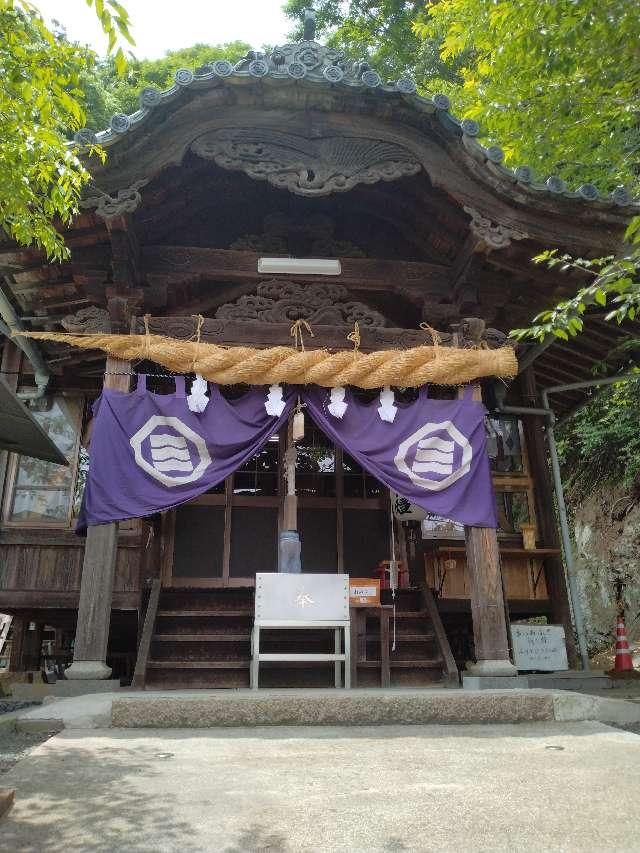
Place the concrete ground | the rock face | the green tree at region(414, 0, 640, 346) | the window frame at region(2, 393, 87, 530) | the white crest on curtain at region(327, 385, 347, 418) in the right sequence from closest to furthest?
the concrete ground, the white crest on curtain at region(327, 385, 347, 418), the green tree at region(414, 0, 640, 346), the window frame at region(2, 393, 87, 530), the rock face

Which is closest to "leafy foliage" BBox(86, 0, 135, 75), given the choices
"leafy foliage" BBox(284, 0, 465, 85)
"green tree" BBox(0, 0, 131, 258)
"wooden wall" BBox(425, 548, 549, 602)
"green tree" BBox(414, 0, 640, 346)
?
"green tree" BBox(0, 0, 131, 258)

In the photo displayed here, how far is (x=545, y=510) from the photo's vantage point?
32.0 feet

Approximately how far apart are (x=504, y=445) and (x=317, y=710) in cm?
618

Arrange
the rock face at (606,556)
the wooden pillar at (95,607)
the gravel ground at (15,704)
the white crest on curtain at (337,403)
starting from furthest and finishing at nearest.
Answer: the rock face at (606,556) → the white crest on curtain at (337,403) → the gravel ground at (15,704) → the wooden pillar at (95,607)

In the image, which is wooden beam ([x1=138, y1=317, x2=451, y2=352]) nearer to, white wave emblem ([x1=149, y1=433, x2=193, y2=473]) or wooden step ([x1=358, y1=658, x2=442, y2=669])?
white wave emblem ([x1=149, y1=433, x2=193, y2=473])

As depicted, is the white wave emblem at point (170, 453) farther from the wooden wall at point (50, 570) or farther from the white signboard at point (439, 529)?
the white signboard at point (439, 529)

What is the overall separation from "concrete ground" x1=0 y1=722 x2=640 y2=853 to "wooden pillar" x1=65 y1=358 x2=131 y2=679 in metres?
1.59

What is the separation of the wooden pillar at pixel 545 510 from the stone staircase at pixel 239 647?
2.42 m

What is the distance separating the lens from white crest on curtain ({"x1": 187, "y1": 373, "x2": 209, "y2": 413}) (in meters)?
6.95

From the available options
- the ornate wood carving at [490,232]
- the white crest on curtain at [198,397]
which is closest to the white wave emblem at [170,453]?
the white crest on curtain at [198,397]

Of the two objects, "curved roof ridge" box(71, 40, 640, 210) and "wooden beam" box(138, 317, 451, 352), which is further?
"wooden beam" box(138, 317, 451, 352)

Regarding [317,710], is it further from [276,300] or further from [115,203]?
[115,203]

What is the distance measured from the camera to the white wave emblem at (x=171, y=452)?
6.71 meters

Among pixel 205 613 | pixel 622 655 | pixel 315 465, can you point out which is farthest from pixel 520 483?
pixel 205 613
